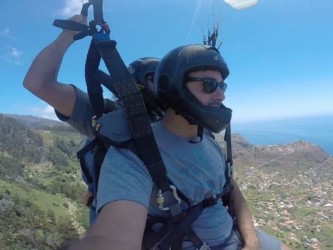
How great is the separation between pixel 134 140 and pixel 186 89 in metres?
0.63

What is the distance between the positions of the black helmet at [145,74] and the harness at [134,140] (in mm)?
542

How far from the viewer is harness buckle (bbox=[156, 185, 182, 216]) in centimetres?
198

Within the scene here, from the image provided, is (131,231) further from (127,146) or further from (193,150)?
(193,150)

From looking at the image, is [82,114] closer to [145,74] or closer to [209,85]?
[145,74]

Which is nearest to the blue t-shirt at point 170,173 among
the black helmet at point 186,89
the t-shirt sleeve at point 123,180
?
the t-shirt sleeve at point 123,180

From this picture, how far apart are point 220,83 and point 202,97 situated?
176mm

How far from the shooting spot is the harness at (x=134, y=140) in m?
1.92

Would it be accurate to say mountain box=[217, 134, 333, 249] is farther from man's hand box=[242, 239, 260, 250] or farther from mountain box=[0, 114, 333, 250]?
man's hand box=[242, 239, 260, 250]

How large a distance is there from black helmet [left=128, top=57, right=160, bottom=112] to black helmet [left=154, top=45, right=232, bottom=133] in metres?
0.57

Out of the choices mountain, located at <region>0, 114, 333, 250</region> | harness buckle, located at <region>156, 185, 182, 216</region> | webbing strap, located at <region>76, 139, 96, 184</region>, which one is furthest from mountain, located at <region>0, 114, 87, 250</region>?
webbing strap, located at <region>76, 139, 96, 184</region>

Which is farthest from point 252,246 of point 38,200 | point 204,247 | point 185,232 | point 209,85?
point 38,200

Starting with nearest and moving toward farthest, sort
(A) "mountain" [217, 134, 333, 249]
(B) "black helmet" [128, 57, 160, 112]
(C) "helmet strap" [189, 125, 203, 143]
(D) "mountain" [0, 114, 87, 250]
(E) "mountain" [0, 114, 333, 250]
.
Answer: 1. (C) "helmet strap" [189, 125, 203, 143]
2. (B) "black helmet" [128, 57, 160, 112]
3. (D) "mountain" [0, 114, 87, 250]
4. (E) "mountain" [0, 114, 333, 250]
5. (A) "mountain" [217, 134, 333, 249]

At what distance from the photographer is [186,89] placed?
2.39 metres

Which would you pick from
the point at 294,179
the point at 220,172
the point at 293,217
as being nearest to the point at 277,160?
the point at 294,179
